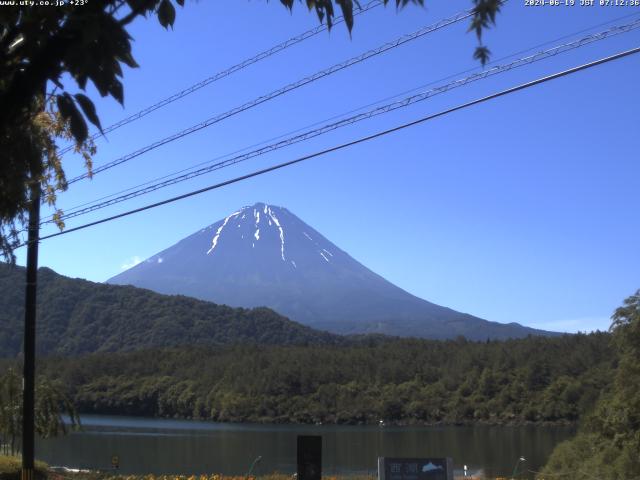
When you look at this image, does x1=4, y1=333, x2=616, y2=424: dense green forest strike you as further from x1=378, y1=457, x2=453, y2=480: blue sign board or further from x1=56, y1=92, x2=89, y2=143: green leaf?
x1=56, y1=92, x2=89, y2=143: green leaf

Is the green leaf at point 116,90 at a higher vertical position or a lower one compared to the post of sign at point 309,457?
higher

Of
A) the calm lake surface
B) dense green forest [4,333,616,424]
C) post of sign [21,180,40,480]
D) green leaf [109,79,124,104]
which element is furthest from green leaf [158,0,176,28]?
dense green forest [4,333,616,424]

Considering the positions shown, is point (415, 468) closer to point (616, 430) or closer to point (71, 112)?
point (71, 112)

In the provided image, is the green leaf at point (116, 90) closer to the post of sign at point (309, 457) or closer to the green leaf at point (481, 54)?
the green leaf at point (481, 54)

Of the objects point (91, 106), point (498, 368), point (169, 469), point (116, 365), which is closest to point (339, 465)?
point (169, 469)

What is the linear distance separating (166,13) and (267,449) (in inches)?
1556

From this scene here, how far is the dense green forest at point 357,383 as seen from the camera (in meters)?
69.2

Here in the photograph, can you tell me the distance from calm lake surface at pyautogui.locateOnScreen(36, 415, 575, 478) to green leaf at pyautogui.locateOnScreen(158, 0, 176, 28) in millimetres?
24135

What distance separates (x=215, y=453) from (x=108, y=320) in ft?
307

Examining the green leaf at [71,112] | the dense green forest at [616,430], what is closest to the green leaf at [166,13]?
the green leaf at [71,112]

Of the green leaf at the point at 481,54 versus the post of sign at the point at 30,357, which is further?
the post of sign at the point at 30,357

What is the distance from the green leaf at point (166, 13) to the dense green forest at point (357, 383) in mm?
62894

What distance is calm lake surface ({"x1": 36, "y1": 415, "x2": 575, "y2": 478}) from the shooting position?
103 ft

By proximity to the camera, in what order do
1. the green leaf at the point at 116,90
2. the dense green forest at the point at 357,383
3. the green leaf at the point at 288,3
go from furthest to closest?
the dense green forest at the point at 357,383 < the green leaf at the point at 288,3 < the green leaf at the point at 116,90
